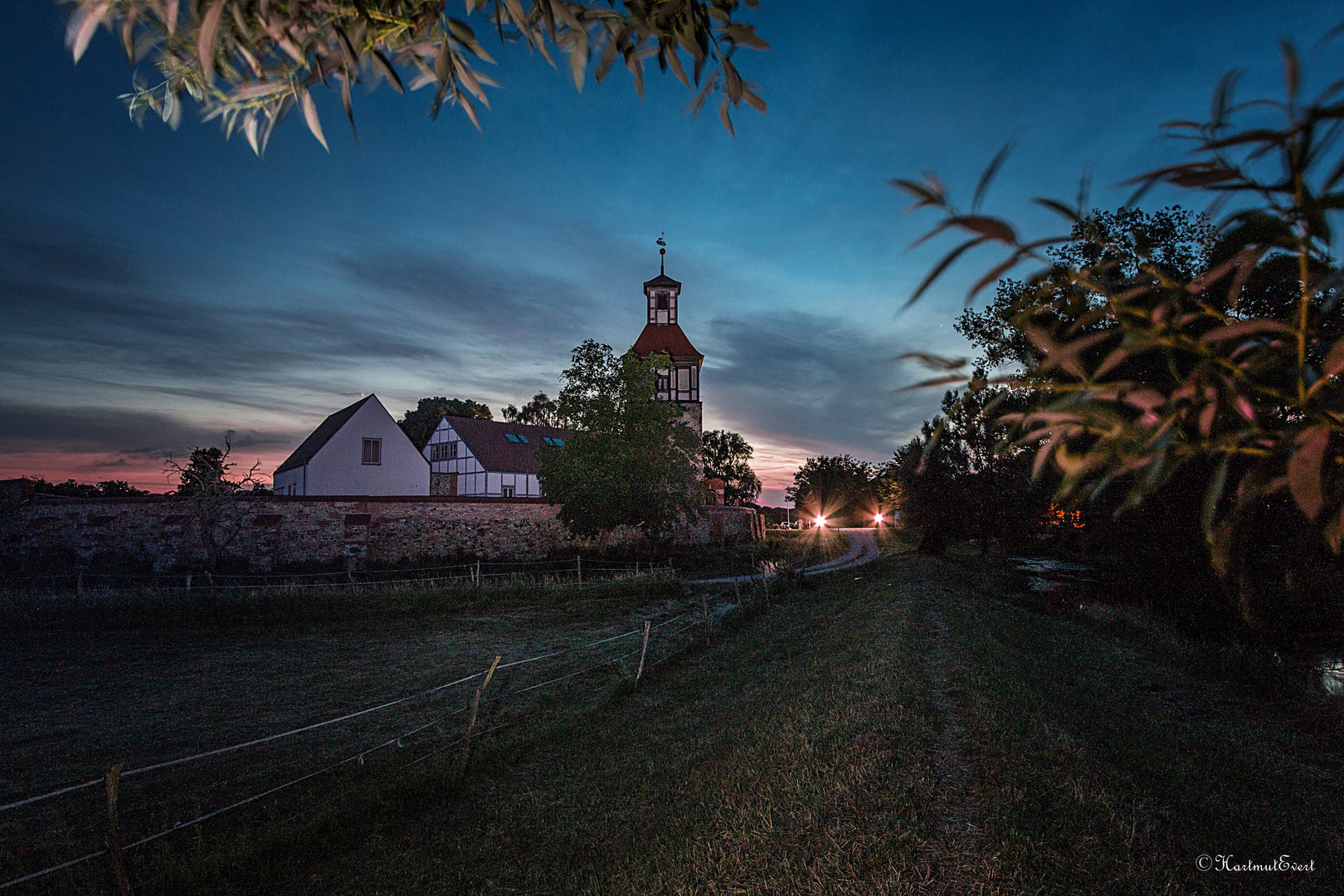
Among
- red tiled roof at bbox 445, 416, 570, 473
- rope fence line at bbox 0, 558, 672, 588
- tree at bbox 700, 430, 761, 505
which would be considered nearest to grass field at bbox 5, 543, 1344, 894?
rope fence line at bbox 0, 558, 672, 588

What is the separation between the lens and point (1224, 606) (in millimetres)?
14516

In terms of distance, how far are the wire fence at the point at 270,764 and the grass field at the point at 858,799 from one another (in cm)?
51

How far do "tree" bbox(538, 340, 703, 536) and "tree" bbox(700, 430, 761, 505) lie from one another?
156 ft

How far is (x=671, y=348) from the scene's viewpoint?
42.6 m

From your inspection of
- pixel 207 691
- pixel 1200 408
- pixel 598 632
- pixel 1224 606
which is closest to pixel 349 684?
pixel 207 691

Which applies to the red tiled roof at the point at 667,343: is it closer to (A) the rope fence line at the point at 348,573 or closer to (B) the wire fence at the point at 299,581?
(A) the rope fence line at the point at 348,573

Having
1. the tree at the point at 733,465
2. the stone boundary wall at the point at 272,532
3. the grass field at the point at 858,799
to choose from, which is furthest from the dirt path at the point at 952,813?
the tree at the point at 733,465

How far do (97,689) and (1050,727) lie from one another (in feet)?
56.8

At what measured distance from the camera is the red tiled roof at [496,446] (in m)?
39.9

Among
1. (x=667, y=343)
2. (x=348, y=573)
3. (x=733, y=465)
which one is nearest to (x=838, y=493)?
(x=733, y=465)

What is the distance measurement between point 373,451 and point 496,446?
909cm

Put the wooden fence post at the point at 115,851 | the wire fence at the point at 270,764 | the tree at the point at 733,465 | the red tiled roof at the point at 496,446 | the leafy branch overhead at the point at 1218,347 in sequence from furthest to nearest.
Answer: the tree at the point at 733,465
the red tiled roof at the point at 496,446
the wire fence at the point at 270,764
the wooden fence post at the point at 115,851
the leafy branch overhead at the point at 1218,347

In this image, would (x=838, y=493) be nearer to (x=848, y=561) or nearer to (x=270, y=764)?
(x=848, y=561)

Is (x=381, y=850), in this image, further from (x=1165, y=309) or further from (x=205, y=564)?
(x=205, y=564)
